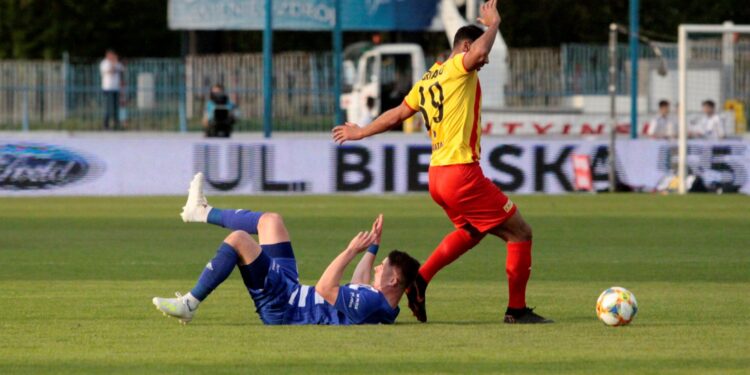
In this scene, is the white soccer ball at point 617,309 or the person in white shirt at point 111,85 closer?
the white soccer ball at point 617,309

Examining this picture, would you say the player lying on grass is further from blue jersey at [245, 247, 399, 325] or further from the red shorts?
the red shorts

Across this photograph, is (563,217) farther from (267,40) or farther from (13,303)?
(13,303)

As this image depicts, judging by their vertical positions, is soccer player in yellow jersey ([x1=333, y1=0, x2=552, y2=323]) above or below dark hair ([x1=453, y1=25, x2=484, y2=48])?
below

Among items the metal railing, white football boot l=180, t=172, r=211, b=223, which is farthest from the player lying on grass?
the metal railing

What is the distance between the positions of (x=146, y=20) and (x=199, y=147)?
110 feet

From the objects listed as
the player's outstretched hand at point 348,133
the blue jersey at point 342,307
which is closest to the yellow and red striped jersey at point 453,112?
the player's outstretched hand at point 348,133

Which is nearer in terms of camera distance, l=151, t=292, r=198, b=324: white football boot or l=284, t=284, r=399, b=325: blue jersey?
l=151, t=292, r=198, b=324: white football boot

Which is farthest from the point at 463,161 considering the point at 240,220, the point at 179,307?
the point at 179,307

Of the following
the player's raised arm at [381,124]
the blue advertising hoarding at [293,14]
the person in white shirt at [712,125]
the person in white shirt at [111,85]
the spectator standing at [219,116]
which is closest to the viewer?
the player's raised arm at [381,124]

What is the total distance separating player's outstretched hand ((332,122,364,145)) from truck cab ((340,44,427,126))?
28263mm

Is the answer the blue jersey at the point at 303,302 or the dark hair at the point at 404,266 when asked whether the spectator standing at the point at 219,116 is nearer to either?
the blue jersey at the point at 303,302

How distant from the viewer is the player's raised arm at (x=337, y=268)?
414 inches

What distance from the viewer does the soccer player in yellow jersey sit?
37.0 ft

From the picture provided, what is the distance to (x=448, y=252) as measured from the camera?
38.8ft
